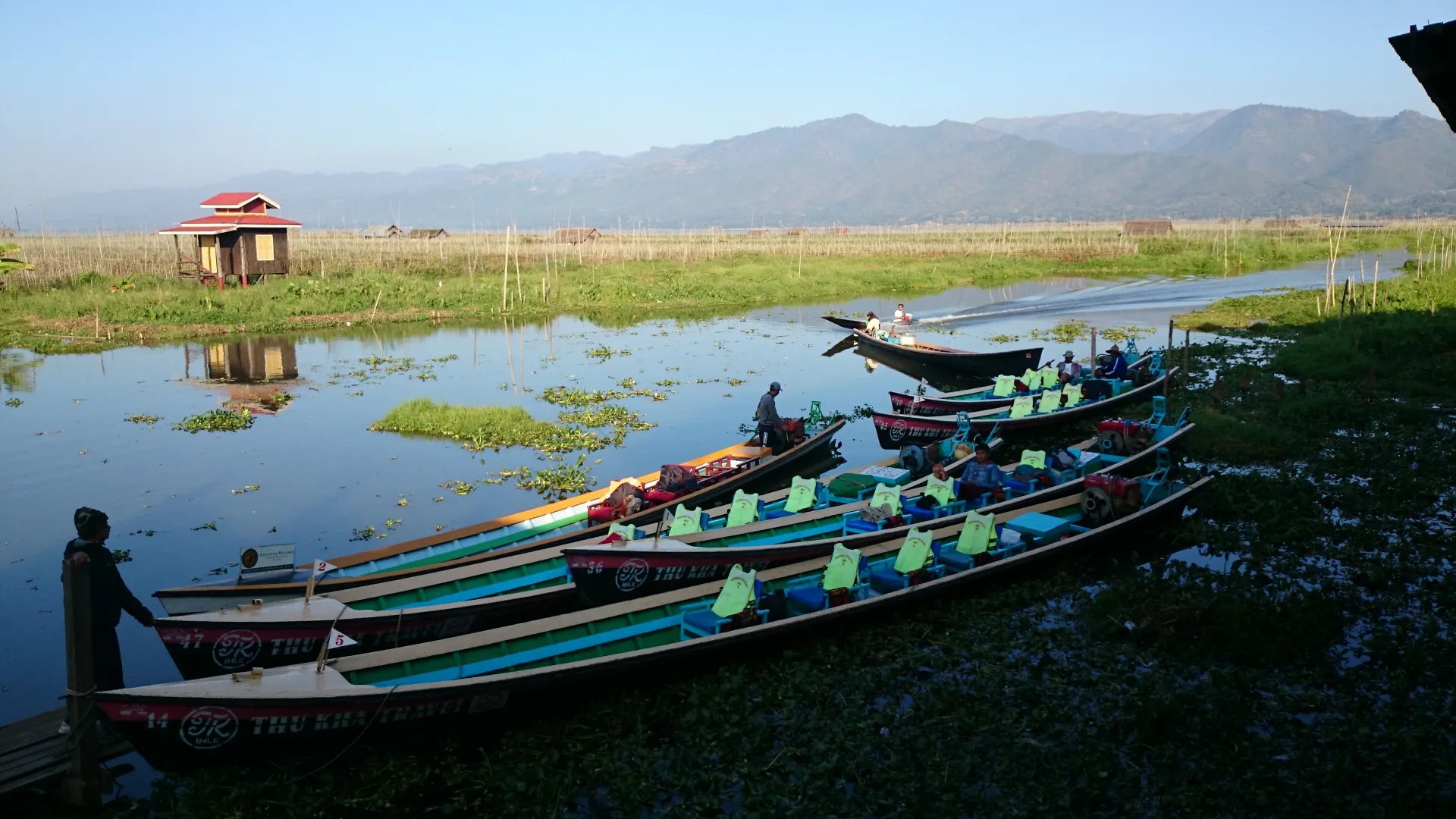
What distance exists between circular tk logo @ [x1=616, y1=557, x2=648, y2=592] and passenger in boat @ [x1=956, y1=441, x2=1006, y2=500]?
4964mm

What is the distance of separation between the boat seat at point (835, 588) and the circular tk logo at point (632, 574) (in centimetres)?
155

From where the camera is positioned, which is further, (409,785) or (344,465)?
→ (344,465)

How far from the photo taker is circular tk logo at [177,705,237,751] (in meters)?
7.28

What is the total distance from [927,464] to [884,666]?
18.2ft

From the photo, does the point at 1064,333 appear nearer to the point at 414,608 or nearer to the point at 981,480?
the point at 981,480

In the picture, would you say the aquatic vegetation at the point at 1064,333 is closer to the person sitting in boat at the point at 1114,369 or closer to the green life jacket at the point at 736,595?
the person sitting in boat at the point at 1114,369

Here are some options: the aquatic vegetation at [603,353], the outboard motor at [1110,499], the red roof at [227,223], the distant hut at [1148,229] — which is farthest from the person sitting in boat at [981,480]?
the distant hut at [1148,229]

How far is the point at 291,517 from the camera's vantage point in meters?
14.7

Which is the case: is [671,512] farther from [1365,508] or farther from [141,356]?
[141,356]

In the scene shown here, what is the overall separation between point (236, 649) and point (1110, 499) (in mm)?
10268

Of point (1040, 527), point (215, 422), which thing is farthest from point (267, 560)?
point (215, 422)

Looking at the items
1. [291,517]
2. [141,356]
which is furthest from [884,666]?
[141,356]

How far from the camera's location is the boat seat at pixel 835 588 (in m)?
10.2

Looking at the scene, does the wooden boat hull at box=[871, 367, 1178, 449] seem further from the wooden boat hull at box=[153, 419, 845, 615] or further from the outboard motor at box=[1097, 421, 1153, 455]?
the wooden boat hull at box=[153, 419, 845, 615]
